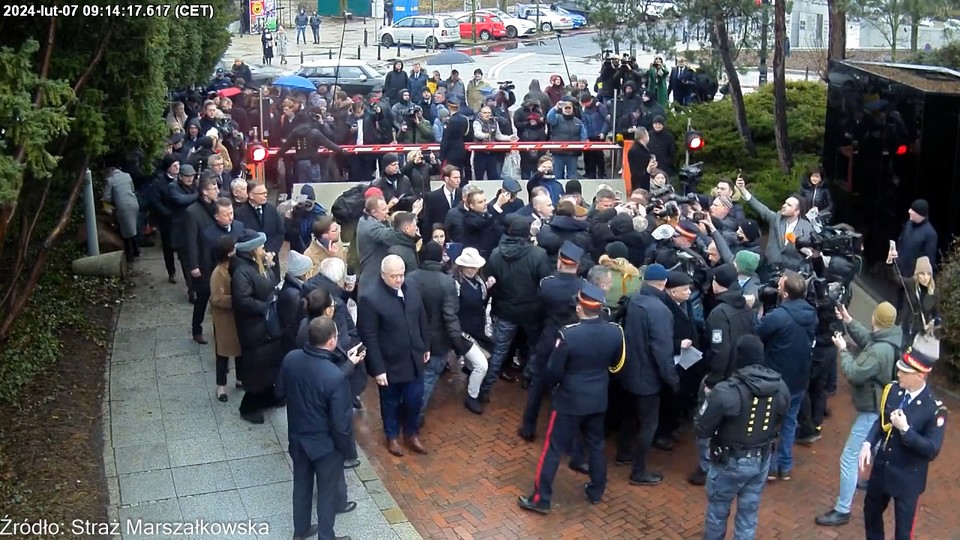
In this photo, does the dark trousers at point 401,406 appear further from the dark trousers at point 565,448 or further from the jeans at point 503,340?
the dark trousers at point 565,448

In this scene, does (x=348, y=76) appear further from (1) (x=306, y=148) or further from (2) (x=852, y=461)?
(2) (x=852, y=461)

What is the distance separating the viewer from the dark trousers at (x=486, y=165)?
1700cm

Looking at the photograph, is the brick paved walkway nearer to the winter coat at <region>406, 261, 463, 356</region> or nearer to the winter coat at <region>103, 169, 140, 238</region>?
the winter coat at <region>406, 261, 463, 356</region>

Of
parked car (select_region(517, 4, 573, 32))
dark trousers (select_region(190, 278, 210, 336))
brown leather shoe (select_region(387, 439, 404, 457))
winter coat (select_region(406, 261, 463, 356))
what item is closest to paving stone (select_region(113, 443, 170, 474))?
brown leather shoe (select_region(387, 439, 404, 457))

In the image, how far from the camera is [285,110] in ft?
57.8

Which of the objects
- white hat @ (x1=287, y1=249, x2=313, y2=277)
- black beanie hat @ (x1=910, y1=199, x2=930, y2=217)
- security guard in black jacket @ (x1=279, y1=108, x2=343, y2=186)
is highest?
security guard in black jacket @ (x1=279, y1=108, x2=343, y2=186)

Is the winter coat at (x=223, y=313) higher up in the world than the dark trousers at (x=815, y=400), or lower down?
higher up

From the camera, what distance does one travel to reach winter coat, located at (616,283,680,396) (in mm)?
8039

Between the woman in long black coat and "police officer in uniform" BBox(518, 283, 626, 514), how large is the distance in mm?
2421

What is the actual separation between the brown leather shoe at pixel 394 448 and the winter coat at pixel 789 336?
3.05 metres

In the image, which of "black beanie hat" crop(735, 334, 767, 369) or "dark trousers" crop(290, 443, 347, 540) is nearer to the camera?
"black beanie hat" crop(735, 334, 767, 369)

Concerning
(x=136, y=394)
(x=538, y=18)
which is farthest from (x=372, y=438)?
(x=538, y=18)

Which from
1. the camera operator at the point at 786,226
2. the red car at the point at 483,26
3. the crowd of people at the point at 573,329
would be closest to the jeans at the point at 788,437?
the crowd of people at the point at 573,329

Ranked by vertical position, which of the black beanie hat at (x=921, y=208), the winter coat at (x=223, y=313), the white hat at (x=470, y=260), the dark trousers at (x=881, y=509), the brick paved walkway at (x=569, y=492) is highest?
the black beanie hat at (x=921, y=208)
